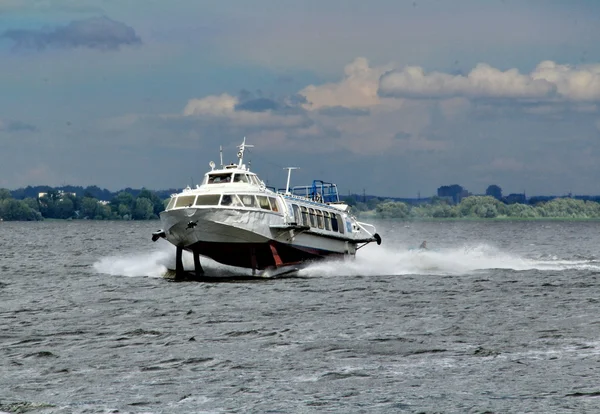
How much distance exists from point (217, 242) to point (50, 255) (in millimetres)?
45119

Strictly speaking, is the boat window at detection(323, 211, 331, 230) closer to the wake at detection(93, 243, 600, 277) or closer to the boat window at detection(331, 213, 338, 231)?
the boat window at detection(331, 213, 338, 231)

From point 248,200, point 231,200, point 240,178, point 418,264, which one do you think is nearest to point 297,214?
point 240,178

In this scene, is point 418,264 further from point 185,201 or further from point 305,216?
point 185,201

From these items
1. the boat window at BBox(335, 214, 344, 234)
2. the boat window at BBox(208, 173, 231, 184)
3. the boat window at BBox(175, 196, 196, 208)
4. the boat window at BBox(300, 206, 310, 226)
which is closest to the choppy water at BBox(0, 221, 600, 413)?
the boat window at BBox(300, 206, 310, 226)

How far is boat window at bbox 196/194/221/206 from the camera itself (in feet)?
153

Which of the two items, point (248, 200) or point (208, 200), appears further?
point (248, 200)

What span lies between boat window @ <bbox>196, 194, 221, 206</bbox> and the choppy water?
406 centimetres

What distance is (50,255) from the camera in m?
87.9

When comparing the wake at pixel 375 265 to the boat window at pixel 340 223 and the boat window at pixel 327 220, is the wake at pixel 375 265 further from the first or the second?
the boat window at pixel 327 220

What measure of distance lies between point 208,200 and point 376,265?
17211 millimetres

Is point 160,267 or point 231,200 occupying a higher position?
point 231,200

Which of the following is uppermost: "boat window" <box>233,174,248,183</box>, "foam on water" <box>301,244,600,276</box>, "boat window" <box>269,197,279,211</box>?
"boat window" <box>233,174,248,183</box>

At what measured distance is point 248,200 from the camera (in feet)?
155

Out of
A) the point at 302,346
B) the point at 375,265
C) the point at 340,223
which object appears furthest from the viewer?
the point at 375,265
